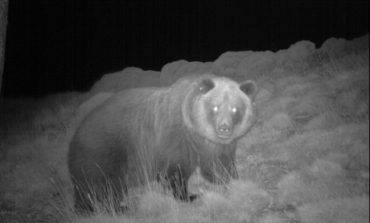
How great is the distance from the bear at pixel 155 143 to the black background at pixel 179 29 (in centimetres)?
137

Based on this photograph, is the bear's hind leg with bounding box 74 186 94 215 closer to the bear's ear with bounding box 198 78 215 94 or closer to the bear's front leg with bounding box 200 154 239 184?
the bear's front leg with bounding box 200 154 239 184

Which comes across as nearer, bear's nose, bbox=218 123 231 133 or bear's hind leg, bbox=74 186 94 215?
bear's nose, bbox=218 123 231 133

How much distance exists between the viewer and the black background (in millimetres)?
6504

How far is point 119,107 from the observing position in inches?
254

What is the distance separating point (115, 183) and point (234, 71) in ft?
14.5

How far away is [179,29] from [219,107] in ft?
7.88

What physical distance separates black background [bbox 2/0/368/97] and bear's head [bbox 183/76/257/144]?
1.54m

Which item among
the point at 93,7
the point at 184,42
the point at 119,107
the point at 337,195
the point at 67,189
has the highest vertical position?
the point at 93,7

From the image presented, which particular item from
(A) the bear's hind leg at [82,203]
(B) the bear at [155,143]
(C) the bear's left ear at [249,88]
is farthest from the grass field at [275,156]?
(C) the bear's left ear at [249,88]

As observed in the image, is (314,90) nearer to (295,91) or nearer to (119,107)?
(295,91)

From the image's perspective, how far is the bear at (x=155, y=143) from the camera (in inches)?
224

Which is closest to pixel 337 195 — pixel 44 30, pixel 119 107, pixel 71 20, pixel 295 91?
pixel 119 107

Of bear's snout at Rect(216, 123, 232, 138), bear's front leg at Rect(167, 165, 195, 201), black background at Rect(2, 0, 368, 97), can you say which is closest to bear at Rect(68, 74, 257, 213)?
bear's front leg at Rect(167, 165, 195, 201)

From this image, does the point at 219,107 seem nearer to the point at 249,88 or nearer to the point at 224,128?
the point at 224,128
